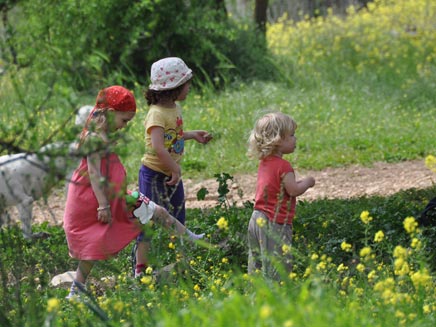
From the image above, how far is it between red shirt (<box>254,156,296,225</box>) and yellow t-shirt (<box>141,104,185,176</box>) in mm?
999

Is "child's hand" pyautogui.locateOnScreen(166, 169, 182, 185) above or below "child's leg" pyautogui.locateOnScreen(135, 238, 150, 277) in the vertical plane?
above

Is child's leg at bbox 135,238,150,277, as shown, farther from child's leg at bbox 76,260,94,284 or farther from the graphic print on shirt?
the graphic print on shirt

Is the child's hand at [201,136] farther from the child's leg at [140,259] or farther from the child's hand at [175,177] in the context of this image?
the child's leg at [140,259]

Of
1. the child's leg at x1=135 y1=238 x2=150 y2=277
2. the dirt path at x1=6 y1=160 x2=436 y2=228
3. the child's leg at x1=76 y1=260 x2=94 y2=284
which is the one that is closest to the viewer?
the child's leg at x1=76 y1=260 x2=94 y2=284

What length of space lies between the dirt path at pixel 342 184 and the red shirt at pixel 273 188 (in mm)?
3453

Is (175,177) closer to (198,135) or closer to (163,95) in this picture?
(198,135)

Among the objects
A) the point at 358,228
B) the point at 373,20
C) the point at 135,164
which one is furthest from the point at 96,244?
the point at 373,20

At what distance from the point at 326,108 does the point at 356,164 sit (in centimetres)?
219

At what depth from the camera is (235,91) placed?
12703mm

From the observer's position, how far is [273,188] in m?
5.04

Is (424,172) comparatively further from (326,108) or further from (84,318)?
(84,318)

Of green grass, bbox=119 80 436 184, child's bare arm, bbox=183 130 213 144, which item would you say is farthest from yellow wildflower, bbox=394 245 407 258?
green grass, bbox=119 80 436 184

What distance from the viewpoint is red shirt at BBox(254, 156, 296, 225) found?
16.5 feet

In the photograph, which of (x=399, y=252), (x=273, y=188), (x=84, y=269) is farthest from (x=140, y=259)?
(x=399, y=252)
